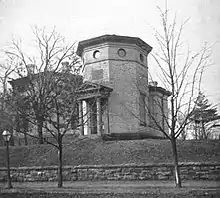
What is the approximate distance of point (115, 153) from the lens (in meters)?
16.2

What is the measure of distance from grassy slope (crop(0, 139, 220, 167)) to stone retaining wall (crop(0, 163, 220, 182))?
100cm

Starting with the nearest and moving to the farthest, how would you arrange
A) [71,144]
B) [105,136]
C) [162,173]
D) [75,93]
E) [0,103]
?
[162,173] < [75,93] < [71,144] < [0,103] < [105,136]

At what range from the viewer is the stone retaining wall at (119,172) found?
500 inches

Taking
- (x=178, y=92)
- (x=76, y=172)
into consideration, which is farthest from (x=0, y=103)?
(x=178, y=92)

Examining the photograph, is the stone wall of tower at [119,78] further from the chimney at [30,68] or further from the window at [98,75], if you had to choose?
the chimney at [30,68]

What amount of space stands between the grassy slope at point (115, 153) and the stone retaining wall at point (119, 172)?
1.00m

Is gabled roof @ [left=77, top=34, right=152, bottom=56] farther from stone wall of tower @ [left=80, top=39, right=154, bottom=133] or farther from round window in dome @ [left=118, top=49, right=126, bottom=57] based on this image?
round window in dome @ [left=118, top=49, right=126, bottom=57]

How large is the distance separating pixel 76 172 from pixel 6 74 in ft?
34.4

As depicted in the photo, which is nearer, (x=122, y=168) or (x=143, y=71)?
(x=122, y=168)

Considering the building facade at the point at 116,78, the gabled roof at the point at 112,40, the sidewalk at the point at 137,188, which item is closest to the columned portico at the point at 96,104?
the building facade at the point at 116,78

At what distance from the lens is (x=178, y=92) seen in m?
11.1

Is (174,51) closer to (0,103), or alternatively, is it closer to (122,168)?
(122,168)

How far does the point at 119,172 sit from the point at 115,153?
2396 millimetres

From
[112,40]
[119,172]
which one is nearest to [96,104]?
[112,40]
